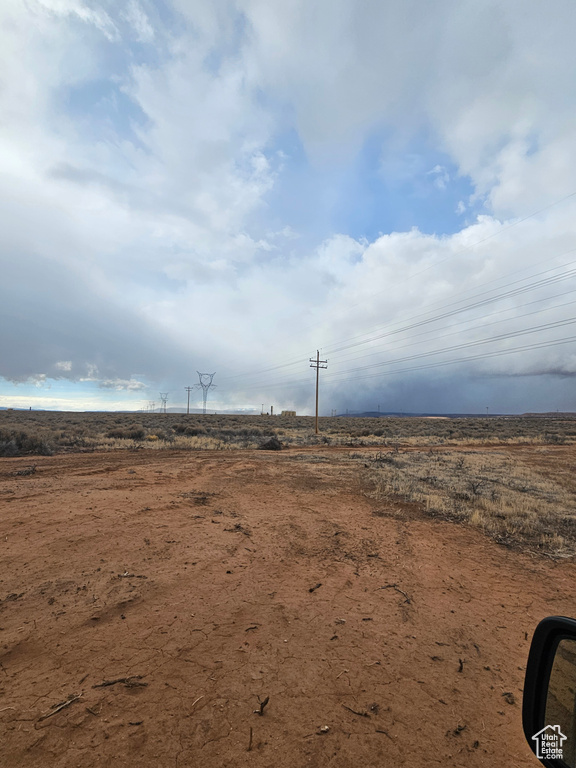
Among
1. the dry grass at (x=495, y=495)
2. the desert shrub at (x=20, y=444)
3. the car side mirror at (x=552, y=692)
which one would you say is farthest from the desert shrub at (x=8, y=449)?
the car side mirror at (x=552, y=692)

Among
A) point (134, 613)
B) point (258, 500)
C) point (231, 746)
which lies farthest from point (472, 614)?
point (258, 500)

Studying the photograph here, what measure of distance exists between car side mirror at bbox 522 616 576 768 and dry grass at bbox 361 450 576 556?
21.5 feet

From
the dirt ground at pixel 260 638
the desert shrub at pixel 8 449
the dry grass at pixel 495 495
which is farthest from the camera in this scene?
the desert shrub at pixel 8 449

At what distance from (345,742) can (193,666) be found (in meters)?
1.58

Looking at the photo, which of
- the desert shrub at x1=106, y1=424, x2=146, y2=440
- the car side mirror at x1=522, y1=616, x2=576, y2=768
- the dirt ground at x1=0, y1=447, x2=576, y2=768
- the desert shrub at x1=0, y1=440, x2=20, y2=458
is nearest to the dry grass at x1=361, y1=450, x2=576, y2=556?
the dirt ground at x1=0, y1=447, x2=576, y2=768

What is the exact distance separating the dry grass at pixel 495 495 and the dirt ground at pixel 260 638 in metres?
0.98

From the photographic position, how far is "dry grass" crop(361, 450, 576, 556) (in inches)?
317

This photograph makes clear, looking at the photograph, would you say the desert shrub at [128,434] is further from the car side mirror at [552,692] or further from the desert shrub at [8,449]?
the car side mirror at [552,692]

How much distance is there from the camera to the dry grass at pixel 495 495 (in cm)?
805

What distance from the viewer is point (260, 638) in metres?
4.04

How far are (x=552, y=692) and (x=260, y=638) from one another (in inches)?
120

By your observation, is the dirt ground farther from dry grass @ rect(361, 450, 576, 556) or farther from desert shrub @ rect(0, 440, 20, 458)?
desert shrub @ rect(0, 440, 20, 458)

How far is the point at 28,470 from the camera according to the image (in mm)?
12438

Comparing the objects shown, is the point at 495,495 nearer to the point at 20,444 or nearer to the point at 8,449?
the point at 8,449
